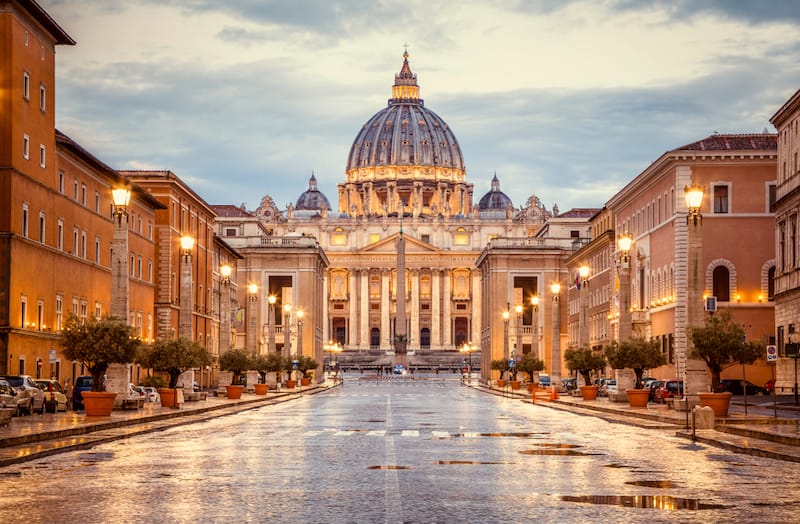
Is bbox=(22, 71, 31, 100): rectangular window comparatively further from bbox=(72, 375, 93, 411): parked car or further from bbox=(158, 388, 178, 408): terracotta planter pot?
bbox=(158, 388, 178, 408): terracotta planter pot

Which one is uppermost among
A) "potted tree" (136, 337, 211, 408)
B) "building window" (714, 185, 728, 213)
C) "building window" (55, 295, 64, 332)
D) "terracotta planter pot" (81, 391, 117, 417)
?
"building window" (714, 185, 728, 213)

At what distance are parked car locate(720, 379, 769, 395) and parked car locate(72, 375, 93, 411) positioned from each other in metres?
30.7

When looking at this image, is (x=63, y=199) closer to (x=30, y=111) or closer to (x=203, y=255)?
(x=30, y=111)

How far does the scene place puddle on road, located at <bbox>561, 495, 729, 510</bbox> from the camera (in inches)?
647

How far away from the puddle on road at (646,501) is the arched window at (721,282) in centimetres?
6064

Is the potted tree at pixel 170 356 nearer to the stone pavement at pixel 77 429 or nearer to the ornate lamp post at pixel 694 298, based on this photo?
the stone pavement at pixel 77 429

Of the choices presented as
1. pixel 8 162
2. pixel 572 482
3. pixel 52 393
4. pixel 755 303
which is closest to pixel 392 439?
pixel 572 482

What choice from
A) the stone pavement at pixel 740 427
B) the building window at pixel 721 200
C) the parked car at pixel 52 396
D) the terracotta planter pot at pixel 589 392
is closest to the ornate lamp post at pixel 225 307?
the parked car at pixel 52 396

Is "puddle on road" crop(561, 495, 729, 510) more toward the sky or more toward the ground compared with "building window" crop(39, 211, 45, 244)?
more toward the ground

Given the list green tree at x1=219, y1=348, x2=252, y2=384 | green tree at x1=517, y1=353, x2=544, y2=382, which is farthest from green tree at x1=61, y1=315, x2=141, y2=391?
green tree at x1=517, y1=353, x2=544, y2=382

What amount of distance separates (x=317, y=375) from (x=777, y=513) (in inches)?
4753

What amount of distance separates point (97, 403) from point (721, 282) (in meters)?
45.7

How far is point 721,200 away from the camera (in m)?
77.1

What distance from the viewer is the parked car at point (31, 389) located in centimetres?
4456
